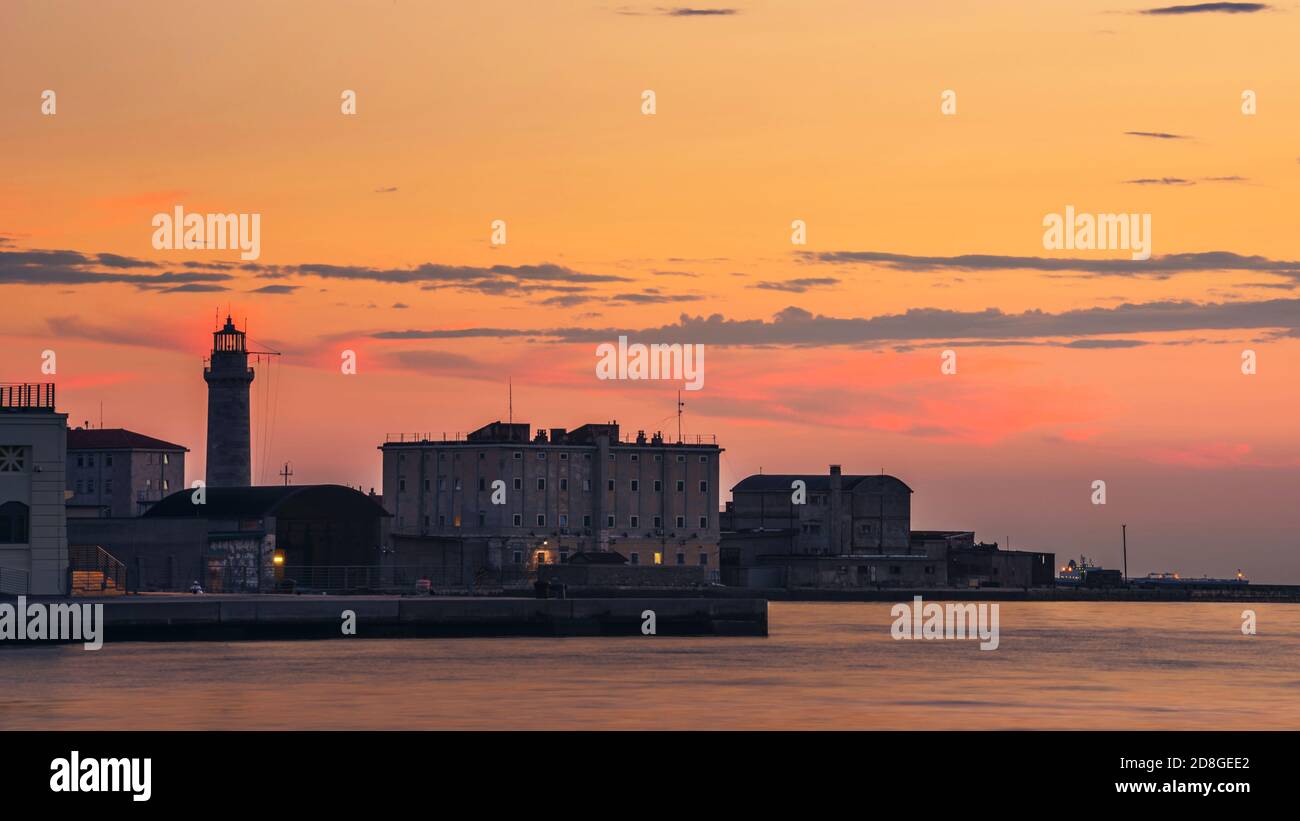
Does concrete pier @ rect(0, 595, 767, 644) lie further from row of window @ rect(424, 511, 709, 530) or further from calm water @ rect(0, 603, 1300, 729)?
row of window @ rect(424, 511, 709, 530)

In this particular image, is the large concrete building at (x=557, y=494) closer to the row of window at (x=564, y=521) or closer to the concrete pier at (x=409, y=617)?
the row of window at (x=564, y=521)

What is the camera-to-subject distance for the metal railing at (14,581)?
2761 inches

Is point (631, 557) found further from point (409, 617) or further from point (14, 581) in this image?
point (14, 581)

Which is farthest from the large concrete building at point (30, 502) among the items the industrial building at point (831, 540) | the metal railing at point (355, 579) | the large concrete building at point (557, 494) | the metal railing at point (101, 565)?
the industrial building at point (831, 540)

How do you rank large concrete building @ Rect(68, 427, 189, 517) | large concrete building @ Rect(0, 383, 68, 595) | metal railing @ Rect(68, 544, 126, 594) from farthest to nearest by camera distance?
large concrete building @ Rect(68, 427, 189, 517) → metal railing @ Rect(68, 544, 126, 594) → large concrete building @ Rect(0, 383, 68, 595)

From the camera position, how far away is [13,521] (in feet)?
231

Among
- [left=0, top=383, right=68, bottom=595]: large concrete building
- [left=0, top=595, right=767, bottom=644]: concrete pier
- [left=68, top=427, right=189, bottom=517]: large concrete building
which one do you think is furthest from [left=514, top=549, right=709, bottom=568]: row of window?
[left=0, top=383, right=68, bottom=595]: large concrete building

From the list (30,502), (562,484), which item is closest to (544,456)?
(562,484)

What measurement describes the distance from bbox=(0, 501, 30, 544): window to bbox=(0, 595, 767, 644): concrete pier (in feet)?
10.8

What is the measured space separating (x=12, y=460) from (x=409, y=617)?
704 inches

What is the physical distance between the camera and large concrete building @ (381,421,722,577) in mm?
145000
